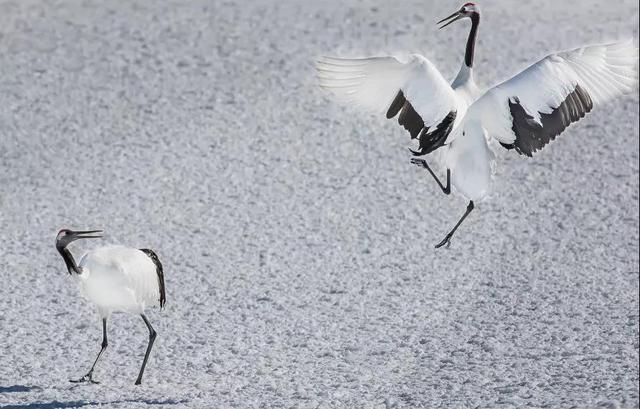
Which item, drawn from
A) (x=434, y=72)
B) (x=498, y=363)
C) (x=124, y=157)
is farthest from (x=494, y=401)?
(x=124, y=157)

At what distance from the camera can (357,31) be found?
1463cm

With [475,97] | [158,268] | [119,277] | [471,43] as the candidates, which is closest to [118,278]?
[119,277]

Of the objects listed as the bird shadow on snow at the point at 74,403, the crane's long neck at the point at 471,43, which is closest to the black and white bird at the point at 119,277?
the bird shadow on snow at the point at 74,403

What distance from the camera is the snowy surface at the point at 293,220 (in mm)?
8773

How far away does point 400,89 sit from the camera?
4766 millimetres

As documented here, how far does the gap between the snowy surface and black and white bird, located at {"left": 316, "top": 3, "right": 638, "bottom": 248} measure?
3844 mm

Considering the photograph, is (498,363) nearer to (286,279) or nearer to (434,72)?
(286,279)

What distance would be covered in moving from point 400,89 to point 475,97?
14.1 inches

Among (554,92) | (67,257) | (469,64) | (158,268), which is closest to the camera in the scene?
(469,64)

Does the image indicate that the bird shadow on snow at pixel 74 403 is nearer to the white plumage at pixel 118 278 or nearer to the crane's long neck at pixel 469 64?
the white plumage at pixel 118 278

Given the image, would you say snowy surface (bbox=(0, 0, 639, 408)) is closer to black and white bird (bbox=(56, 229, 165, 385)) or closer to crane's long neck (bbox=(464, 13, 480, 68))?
black and white bird (bbox=(56, 229, 165, 385))

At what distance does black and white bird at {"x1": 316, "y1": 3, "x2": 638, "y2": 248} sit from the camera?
4270 mm

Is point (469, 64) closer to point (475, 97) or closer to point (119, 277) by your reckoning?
point (475, 97)

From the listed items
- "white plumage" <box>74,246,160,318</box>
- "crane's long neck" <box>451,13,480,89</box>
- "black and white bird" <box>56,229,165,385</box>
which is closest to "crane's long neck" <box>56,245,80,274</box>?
"black and white bird" <box>56,229,165,385</box>
